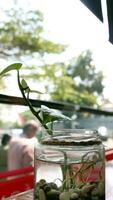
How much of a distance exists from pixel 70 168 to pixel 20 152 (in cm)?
193

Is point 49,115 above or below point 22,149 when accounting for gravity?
above

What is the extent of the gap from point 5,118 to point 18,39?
1.59m

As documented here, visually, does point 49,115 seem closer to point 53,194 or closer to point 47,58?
point 53,194

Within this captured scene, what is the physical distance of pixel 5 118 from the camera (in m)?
6.08

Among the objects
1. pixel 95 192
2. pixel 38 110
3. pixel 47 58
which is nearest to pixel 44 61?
pixel 47 58

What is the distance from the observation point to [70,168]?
2.27 feet

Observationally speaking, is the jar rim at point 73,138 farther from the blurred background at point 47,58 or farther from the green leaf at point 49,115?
the blurred background at point 47,58

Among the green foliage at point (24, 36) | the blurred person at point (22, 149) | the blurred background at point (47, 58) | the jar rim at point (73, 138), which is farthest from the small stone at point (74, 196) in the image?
the green foliage at point (24, 36)

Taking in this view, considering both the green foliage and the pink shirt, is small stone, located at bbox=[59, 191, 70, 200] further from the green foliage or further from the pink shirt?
the green foliage

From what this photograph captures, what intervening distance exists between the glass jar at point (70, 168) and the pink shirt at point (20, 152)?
1.75 m

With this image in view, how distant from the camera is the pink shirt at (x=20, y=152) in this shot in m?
2.48

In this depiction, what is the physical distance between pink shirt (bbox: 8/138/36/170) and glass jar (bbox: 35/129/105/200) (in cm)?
175

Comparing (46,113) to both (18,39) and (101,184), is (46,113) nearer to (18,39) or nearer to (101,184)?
(101,184)

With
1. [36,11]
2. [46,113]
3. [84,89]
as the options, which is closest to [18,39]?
[36,11]
